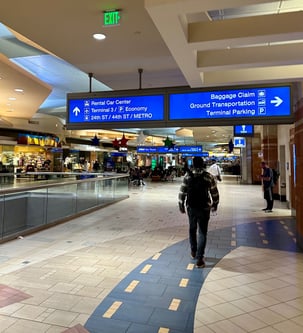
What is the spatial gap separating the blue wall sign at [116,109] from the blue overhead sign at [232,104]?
28 centimetres

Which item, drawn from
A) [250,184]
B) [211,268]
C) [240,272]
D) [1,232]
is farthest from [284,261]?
[250,184]

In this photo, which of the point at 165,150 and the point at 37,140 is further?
the point at 165,150

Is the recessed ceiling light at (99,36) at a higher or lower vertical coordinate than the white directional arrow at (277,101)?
higher

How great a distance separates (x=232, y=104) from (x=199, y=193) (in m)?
1.52

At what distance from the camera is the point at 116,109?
16.0ft

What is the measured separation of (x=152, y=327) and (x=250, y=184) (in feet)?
58.8

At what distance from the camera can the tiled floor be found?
8.80 ft

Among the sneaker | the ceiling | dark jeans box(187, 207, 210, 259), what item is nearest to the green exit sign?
the ceiling

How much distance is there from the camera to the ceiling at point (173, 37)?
2914 mm

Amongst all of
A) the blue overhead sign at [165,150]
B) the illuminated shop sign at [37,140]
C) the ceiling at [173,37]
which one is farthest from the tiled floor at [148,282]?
the blue overhead sign at [165,150]

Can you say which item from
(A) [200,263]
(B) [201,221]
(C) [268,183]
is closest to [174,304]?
(A) [200,263]

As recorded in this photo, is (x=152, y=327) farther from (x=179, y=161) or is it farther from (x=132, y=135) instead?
(x=179, y=161)

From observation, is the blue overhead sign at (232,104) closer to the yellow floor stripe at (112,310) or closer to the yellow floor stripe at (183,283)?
the yellow floor stripe at (183,283)

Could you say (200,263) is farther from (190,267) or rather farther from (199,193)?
(199,193)
